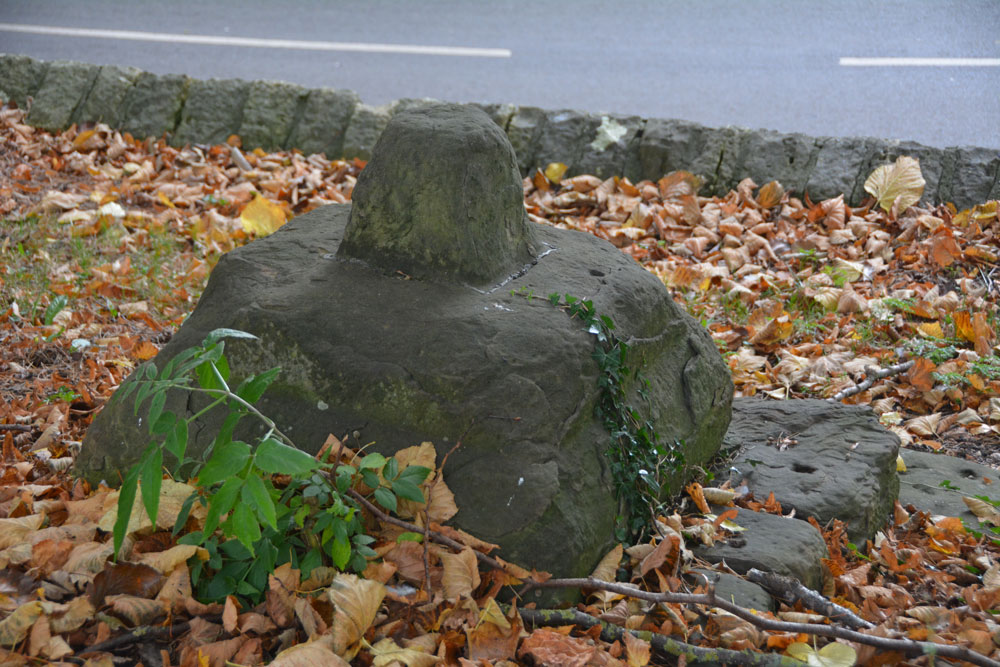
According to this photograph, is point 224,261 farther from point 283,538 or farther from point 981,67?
point 981,67

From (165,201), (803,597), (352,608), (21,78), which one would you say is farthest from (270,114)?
(803,597)

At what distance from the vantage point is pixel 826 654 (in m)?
1.79

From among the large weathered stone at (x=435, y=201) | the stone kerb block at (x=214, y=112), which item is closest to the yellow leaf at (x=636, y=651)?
the large weathered stone at (x=435, y=201)

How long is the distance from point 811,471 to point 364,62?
586 centimetres

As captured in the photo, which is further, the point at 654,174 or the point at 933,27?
the point at 933,27

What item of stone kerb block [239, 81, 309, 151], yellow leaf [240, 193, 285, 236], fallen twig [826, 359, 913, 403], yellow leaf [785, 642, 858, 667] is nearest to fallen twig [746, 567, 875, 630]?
yellow leaf [785, 642, 858, 667]

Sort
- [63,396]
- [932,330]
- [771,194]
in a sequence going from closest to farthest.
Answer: [63,396], [932,330], [771,194]

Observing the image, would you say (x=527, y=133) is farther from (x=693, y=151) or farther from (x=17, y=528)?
(x=17, y=528)

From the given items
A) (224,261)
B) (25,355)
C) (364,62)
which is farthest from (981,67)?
(25,355)

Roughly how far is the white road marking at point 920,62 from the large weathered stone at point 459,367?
16.8 feet

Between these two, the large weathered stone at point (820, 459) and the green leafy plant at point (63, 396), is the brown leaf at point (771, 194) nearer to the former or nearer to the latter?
the large weathered stone at point (820, 459)

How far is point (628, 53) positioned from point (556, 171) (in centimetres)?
264

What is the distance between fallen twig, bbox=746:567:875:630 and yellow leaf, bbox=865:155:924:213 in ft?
9.97

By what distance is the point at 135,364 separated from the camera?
10.7 ft
